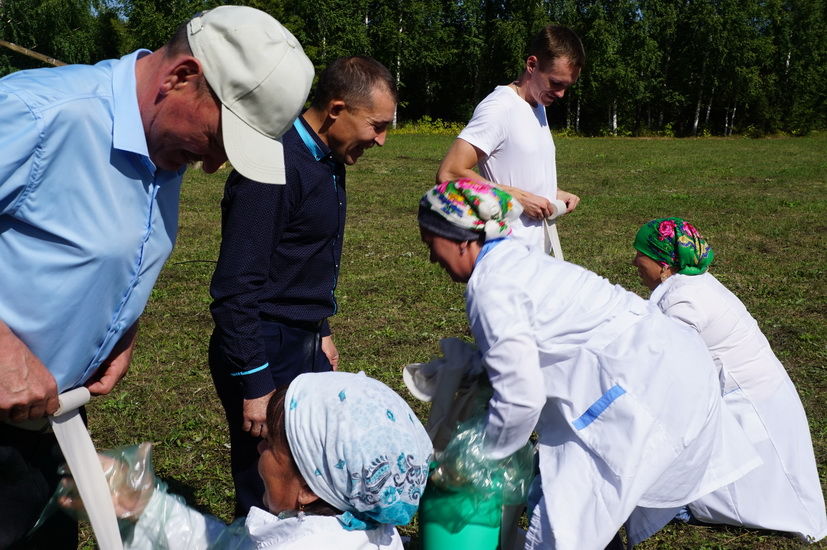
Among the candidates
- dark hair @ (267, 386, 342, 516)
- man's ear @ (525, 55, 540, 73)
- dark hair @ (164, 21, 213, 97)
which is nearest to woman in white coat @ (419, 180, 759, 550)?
dark hair @ (267, 386, 342, 516)

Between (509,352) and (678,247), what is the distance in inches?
74.9

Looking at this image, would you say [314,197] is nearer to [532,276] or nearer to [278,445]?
[532,276]

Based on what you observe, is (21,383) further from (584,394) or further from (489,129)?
(489,129)

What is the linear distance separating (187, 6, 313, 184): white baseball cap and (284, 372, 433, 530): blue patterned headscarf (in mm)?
574

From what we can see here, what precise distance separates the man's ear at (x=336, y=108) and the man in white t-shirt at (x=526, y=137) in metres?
1.28

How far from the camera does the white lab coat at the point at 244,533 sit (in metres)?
2.04

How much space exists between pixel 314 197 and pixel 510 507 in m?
1.31

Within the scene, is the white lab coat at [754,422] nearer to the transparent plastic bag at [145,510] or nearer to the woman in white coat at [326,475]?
the woman in white coat at [326,475]

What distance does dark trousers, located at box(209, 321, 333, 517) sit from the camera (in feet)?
9.77

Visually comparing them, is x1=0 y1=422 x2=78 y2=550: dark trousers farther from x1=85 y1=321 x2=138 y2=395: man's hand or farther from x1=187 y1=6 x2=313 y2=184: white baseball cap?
x1=187 y1=6 x2=313 y2=184: white baseball cap

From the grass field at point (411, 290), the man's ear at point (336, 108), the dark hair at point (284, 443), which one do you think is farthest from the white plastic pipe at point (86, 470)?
the grass field at point (411, 290)

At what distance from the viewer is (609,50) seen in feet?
148

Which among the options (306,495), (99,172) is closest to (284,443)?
(306,495)

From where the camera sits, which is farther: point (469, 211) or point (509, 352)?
point (469, 211)
